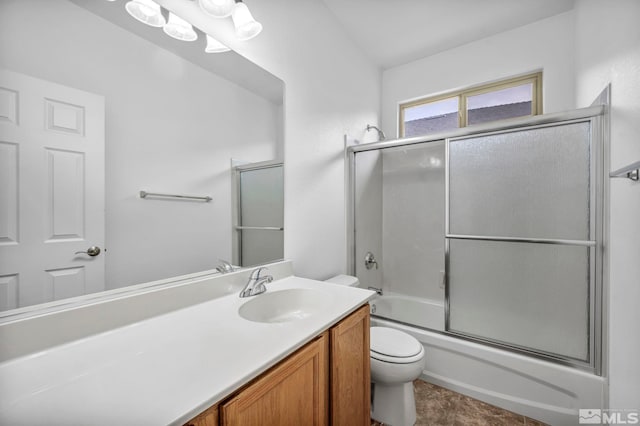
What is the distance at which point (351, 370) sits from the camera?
111 centimetres

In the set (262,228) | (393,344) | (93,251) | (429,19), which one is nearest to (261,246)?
(262,228)

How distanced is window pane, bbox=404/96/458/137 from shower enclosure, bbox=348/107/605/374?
84 cm

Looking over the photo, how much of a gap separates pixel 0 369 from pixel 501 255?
7.68 ft

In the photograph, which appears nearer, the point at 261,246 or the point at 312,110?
the point at 261,246

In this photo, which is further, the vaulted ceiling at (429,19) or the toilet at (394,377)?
the vaulted ceiling at (429,19)

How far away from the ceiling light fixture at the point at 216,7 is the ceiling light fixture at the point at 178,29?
10cm

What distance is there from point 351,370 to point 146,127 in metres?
1.25

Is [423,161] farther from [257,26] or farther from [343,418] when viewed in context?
[343,418]

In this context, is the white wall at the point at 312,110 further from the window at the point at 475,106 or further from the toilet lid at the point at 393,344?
the window at the point at 475,106

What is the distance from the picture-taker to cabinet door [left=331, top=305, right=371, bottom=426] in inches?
39.3

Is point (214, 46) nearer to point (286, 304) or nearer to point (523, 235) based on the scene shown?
point (286, 304)

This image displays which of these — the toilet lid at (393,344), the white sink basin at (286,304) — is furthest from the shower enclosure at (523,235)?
the white sink basin at (286,304)


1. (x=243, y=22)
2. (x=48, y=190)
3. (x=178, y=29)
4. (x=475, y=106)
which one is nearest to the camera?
(x=48, y=190)

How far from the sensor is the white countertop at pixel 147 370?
50 cm
